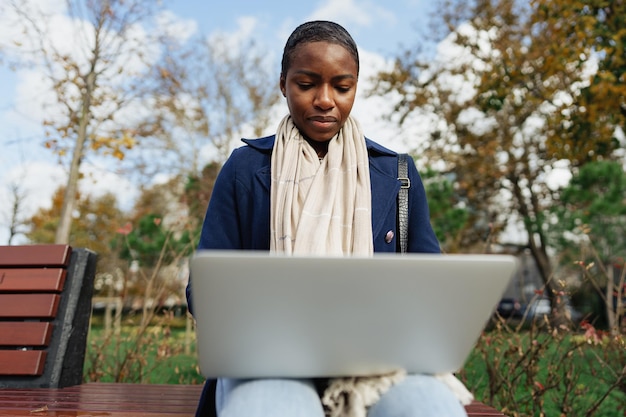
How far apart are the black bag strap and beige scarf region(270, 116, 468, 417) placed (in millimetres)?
125

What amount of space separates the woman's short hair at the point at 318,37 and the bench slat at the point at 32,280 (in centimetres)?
145

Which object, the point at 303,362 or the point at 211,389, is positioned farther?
the point at 211,389

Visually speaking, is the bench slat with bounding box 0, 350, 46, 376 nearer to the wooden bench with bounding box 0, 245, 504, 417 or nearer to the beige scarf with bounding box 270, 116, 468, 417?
the wooden bench with bounding box 0, 245, 504, 417

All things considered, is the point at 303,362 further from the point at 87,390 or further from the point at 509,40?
the point at 509,40

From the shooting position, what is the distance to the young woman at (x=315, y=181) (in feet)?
5.16

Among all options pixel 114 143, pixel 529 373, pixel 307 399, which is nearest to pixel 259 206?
pixel 307 399

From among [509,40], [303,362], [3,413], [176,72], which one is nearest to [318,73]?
[303,362]

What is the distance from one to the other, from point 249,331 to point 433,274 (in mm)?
309

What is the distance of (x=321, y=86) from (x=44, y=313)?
160 cm

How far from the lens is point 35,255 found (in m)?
2.69

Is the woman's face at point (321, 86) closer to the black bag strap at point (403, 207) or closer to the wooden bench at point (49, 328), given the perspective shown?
the black bag strap at point (403, 207)

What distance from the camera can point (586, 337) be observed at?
10.4 ft

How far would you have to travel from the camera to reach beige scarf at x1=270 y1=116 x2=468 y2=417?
60.4 inches

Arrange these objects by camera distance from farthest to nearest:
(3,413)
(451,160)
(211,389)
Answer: (451,160), (3,413), (211,389)
